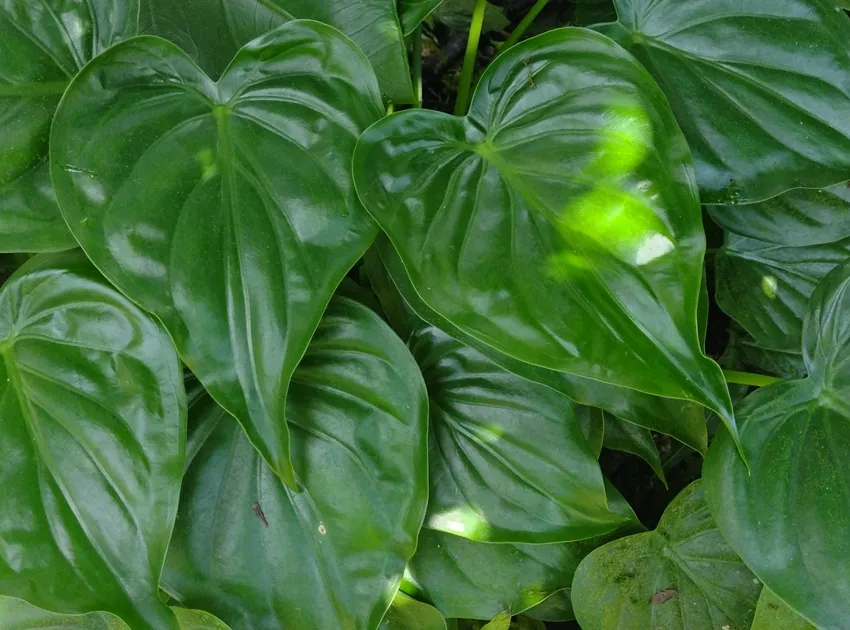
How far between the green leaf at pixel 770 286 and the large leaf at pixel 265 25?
0.56 m

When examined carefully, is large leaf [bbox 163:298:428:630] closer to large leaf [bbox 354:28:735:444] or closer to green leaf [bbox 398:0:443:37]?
large leaf [bbox 354:28:735:444]

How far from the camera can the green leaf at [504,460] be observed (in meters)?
0.77

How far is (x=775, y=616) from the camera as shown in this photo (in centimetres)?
79

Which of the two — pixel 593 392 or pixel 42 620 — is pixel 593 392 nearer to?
pixel 593 392

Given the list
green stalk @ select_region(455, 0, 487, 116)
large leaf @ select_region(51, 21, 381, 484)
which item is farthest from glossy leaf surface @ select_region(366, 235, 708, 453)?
green stalk @ select_region(455, 0, 487, 116)

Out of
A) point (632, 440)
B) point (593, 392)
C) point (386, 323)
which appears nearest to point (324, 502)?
point (386, 323)

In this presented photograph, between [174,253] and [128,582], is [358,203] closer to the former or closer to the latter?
[174,253]

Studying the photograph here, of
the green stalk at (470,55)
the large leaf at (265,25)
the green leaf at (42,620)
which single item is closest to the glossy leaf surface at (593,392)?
the large leaf at (265,25)

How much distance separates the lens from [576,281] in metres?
0.57

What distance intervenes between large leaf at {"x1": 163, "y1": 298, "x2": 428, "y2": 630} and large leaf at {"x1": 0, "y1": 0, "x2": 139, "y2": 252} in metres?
0.27

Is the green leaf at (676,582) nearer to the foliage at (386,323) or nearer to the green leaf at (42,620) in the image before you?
the foliage at (386,323)

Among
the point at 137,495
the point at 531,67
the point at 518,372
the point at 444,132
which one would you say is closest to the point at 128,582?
the point at 137,495

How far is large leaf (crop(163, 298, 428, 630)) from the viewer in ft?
2.28

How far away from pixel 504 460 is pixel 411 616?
0.24 meters
